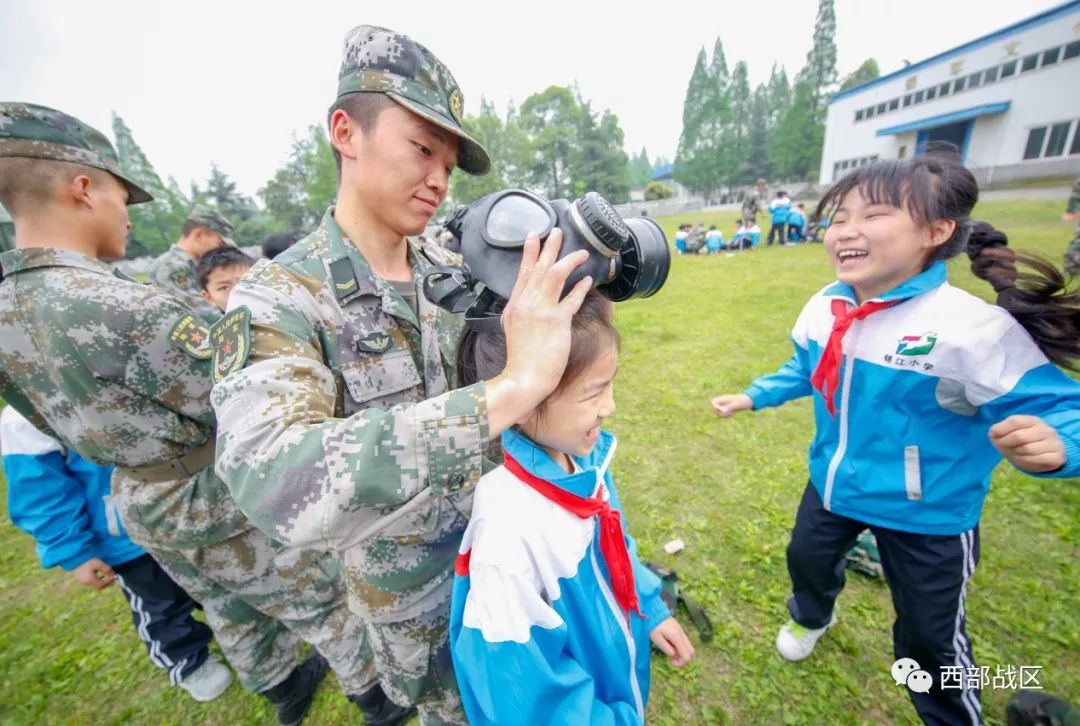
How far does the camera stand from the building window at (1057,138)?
827 inches

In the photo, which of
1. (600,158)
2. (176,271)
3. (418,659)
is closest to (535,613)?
(418,659)

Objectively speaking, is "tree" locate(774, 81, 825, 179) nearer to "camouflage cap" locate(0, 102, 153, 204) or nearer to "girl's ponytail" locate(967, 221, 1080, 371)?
"girl's ponytail" locate(967, 221, 1080, 371)

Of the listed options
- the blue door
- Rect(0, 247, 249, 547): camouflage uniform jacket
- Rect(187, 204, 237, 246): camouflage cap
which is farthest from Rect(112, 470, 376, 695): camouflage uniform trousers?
the blue door

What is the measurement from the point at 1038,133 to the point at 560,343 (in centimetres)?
3456

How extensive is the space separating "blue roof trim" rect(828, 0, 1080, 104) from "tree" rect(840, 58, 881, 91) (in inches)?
686

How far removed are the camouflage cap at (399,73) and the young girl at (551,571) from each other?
73 centimetres

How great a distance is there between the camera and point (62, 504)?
221 centimetres

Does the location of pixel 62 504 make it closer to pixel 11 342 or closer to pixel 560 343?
pixel 11 342

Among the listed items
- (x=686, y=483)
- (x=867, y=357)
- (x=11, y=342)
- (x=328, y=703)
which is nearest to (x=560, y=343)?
(x=867, y=357)

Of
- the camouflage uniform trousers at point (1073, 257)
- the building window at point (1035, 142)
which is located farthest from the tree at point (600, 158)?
the camouflage uniform trousers at point (1073, 257)

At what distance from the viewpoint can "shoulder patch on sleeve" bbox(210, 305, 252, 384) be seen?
994 mm

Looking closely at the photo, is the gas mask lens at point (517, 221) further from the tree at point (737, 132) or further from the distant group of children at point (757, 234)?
the tree at point (737, 132)

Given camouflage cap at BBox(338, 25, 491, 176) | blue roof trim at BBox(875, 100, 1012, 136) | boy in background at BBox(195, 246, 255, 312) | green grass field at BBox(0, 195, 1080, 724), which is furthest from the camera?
blue roof trim at BBox(875, 100, 1012, 136)

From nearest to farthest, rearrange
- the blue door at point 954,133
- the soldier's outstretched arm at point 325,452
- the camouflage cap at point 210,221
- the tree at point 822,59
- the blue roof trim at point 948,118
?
the soldier's outstretched arm at point 325,452, the camouflage cap at point 210,221, the blue roof trim at point 948,118, the blue door at point 954,133, the tree at point 822,59
